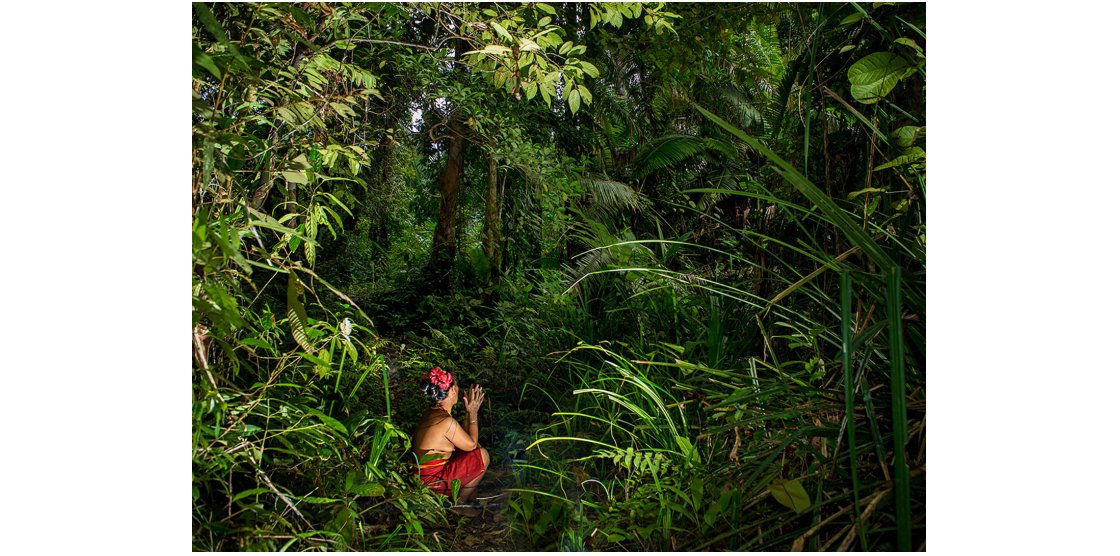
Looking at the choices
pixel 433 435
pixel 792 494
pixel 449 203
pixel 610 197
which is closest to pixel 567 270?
pixel 610 197

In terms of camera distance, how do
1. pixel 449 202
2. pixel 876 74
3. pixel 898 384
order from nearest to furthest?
pixel 898 384
pixel 876 74
pixel 449 202

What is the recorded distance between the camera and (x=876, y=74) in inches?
39.2

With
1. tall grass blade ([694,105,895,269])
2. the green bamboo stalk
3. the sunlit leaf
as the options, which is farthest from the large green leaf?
the sunlit leaf

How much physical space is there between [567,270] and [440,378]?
48 centimetres

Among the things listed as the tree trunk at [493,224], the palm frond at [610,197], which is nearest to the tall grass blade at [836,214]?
the palm frond at [610,197]

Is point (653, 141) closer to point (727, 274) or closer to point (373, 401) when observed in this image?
point (727, 274)

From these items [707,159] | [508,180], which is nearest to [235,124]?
[508,180]

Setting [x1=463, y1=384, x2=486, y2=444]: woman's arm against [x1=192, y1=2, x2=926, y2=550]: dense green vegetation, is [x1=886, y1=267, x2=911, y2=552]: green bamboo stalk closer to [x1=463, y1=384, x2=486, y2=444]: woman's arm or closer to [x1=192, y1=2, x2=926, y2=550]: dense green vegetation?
[x1=192, y1=2, x2=926, y2=550]: dense green vegetation

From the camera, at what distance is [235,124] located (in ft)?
3.43

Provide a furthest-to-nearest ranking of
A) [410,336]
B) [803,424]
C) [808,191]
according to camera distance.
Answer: [410,336], [803,424], [808,191]

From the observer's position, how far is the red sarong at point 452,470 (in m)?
1.38

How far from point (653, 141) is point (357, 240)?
92 centimetres

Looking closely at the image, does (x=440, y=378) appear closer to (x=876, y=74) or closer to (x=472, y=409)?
(x=472, y=409)

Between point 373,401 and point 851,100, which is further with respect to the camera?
point 373,401
